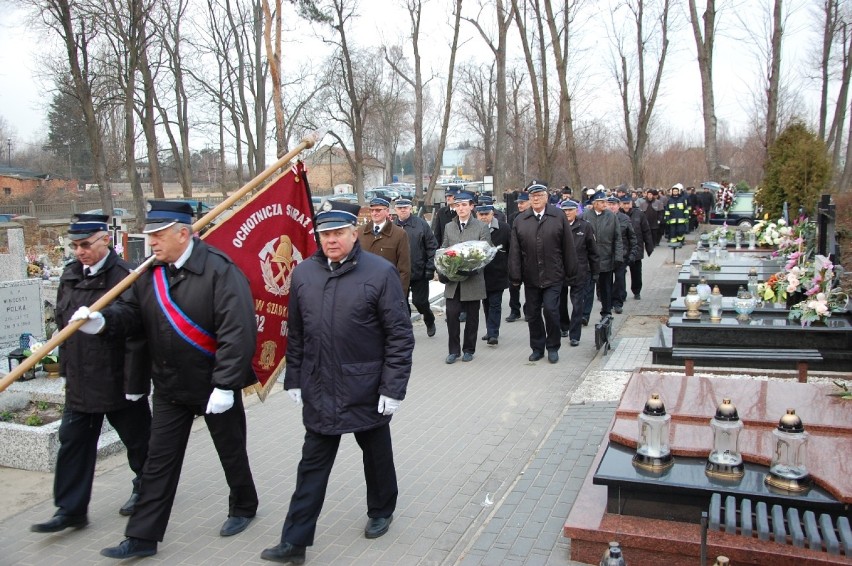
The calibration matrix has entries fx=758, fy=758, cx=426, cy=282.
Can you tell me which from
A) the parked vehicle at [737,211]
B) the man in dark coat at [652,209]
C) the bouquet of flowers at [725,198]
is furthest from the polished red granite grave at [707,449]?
the bouquet of flowers at [725,198]

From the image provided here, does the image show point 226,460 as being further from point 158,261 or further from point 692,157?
point 692,157

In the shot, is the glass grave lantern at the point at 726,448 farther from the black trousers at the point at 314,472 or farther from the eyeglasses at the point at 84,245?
the eyeglasses at the point at 84,245

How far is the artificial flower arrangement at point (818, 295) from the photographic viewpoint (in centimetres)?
736

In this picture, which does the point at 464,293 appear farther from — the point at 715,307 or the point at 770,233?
the point at 770,233

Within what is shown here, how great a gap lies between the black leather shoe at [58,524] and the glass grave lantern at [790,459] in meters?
4.20

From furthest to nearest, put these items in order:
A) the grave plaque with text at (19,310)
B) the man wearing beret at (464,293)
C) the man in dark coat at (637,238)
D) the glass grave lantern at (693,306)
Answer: the man in dark coat at (637,238) < the man wearing beret at (464,293) < the grave plaque with text at (19,310) < the glass grave lantern at (693,306)

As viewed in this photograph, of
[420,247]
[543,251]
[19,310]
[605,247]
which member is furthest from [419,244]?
[19,310]

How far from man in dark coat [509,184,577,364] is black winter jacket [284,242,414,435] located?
4.71 meters

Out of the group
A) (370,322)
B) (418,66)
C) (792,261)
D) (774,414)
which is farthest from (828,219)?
(418,66)

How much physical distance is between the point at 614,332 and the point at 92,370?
7.81 m

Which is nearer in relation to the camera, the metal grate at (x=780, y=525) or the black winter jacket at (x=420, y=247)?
the metal grate at (x=780, y=525)

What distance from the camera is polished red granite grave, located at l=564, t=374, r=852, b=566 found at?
3820 millimetres

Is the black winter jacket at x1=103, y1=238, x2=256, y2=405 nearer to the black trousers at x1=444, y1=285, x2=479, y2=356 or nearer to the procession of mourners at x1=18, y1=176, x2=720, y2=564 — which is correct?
the procession of mourners at x1=18, y1=176, x2=720, y2=564

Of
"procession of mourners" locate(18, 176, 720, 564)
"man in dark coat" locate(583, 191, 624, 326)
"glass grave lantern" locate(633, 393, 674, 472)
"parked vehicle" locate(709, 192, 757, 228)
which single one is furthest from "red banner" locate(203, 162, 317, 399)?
"parked vehicle" locate(709, 192, 757, 228)
